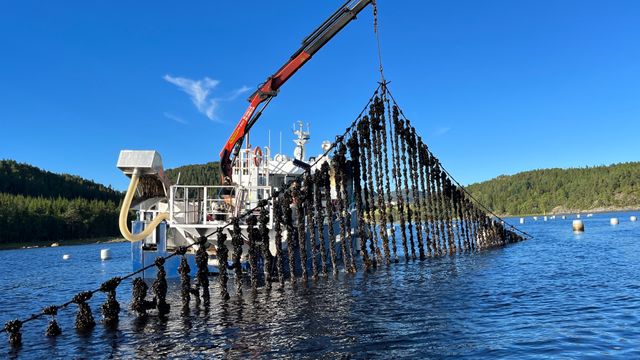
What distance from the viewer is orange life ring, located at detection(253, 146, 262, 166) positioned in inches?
1420

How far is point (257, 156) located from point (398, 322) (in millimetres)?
21623

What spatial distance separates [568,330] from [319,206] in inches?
691

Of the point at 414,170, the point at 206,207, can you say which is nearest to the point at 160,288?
Answer: the point at 206,207

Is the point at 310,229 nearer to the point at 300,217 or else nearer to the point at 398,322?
the point at 300,217

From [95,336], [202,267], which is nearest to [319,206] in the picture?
[202,267]

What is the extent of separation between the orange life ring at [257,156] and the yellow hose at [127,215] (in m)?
8.10

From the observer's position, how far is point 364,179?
3309 centimetres

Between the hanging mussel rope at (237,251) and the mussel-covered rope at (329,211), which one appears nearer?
the hanging mussel rope at (237,251)

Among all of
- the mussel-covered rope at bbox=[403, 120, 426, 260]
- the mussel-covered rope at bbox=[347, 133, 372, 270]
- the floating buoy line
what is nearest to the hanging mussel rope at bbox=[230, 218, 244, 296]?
the floating buoy line

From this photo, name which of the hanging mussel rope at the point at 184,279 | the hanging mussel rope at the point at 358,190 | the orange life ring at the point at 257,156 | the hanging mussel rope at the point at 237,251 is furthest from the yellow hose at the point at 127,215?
the hanging mussel rope at the point at 358,190

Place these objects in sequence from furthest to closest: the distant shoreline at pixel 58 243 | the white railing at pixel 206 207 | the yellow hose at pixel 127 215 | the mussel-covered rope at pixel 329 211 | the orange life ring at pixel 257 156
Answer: the distant shoreline at pixel 58 243 < the orange life ring at pixel 257 156 < the white railing at pixel 206 207 < the mussel-covered rope at pixel 329 211 < the yellow hose at pixel 127 215

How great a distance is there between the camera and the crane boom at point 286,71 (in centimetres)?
3084

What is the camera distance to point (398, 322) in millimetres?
17453

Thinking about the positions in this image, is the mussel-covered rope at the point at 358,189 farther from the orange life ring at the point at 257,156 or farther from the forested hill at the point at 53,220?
the forested hill at the point at 53,220
